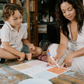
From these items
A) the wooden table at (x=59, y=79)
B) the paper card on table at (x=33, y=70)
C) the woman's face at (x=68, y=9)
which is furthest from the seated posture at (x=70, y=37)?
the wooden table at (x=59, y=79)

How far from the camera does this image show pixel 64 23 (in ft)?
4.19

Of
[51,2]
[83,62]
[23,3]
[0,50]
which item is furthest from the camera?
[51,2]

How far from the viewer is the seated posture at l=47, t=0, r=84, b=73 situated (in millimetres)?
1072

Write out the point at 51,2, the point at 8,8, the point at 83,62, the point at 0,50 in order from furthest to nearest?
the point at 51,2, the point at 8,8, the point at 0,50, the point at 83,62

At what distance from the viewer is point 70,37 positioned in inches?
49.6

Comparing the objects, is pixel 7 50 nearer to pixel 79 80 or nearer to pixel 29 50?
pixel 29 50

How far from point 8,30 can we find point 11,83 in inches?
32.6

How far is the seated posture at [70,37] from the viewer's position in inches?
42.2

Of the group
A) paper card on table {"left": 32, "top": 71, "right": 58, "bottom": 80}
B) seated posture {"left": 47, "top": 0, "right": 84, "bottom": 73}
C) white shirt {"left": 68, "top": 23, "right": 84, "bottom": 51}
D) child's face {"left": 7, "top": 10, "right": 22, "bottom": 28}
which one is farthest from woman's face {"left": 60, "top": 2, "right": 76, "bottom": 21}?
paper card on table {"left": 32, "top": 71, "right": 58, "bottom": 80}

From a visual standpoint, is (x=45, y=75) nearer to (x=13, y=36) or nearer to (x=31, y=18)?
(x=13, y=36)

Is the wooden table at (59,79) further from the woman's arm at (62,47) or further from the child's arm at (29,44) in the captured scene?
the child's arm at (29,44)

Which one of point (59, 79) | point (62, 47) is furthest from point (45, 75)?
point (62, 47)

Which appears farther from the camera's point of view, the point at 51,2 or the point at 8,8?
the point at 51,2

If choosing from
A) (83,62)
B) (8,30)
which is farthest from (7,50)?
(83,62)
